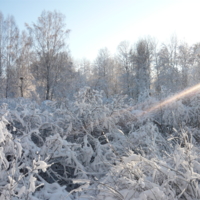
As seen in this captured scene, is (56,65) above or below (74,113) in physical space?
above

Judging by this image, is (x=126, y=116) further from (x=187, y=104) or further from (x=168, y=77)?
(x=168, y=77)

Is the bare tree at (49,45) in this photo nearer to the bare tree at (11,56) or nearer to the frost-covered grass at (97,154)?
the bare tree at (11,56)

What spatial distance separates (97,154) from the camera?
145 inches

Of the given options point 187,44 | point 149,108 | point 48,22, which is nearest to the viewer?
point 149,108

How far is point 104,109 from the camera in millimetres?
4773

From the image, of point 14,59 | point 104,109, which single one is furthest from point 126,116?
point 14,59

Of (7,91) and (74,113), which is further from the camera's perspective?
(7,91)

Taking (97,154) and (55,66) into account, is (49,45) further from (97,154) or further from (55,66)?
(97,154)

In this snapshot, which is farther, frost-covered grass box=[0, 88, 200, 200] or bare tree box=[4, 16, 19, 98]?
bare tree box=[4, 16, 19, 98]

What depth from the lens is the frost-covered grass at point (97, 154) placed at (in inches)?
71.9

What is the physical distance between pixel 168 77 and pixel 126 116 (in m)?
18.1

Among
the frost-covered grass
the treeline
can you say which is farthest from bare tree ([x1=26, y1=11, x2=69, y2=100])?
the frost-covered grass

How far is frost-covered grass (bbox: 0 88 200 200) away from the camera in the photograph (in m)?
1.83

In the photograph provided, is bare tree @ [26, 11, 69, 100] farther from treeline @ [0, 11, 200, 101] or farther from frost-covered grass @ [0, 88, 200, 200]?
frost-covered grass @ [0, 88, 200, 200]
